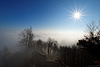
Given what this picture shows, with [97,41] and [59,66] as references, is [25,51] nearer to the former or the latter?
[59,66]

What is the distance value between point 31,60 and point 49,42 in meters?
17.1

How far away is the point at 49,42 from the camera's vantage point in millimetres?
32875

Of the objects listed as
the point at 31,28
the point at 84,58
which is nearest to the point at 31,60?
the point at 31,28

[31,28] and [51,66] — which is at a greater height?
[31,28]

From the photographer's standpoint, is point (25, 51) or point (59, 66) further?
point (25, 51)

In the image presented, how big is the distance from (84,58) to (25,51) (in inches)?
677

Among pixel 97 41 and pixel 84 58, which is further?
pixel 84 58

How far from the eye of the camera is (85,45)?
10.2 m

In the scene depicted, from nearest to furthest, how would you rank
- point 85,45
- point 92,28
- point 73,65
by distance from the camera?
point 85,45 → point 92,28 → point 73,65

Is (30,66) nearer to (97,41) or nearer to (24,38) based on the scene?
(24,38)

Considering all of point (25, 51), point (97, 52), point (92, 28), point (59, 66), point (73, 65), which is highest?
point (92, 28)

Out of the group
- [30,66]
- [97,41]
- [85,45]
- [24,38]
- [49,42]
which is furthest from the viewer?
[49,42]

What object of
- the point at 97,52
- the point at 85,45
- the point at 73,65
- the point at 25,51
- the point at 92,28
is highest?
the point at 92,28

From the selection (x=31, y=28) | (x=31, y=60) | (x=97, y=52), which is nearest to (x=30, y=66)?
(x=31, y=60)
